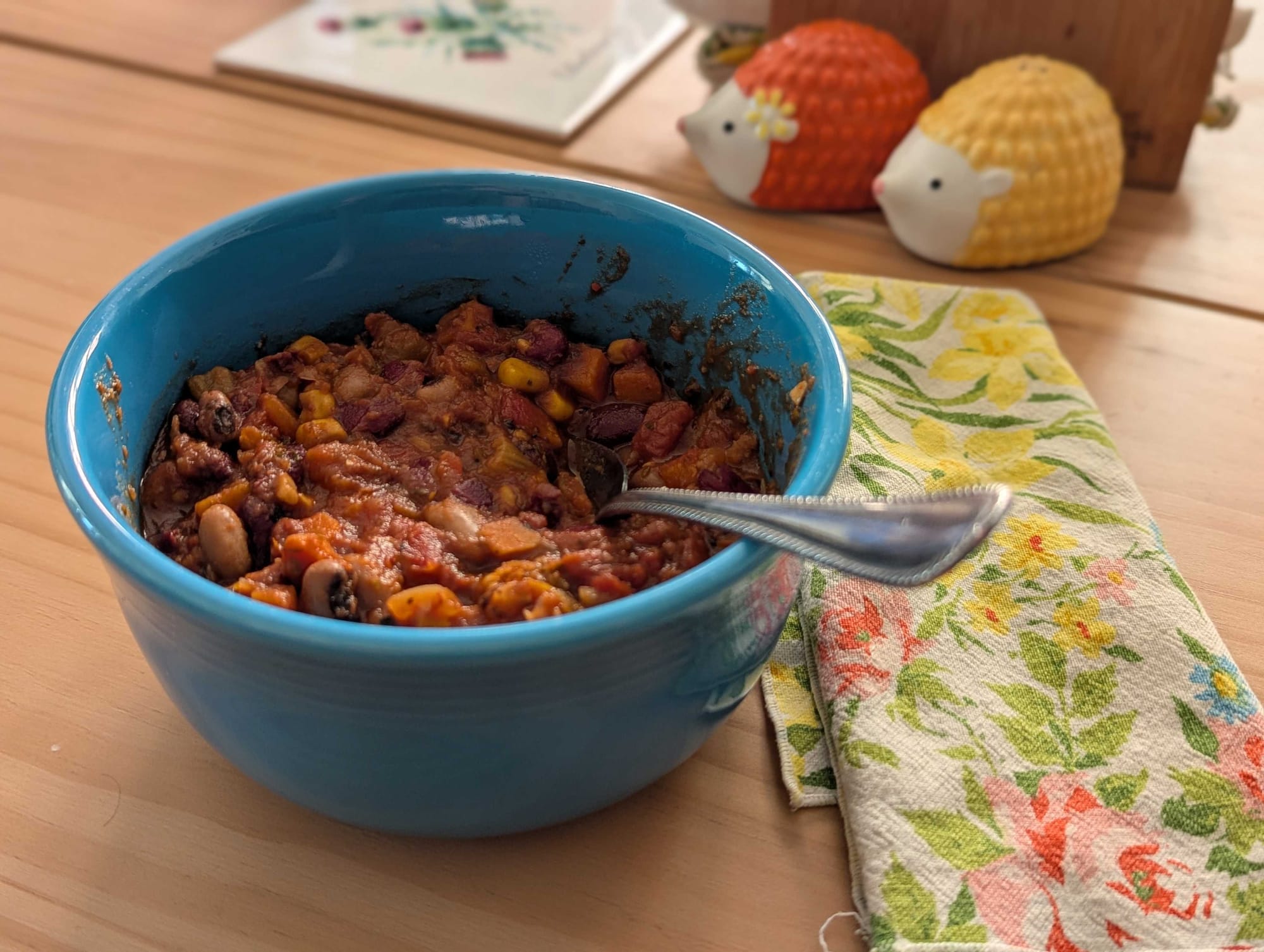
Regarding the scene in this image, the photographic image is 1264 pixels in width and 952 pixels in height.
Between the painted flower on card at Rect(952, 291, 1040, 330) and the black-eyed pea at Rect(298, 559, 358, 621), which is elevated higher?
the black-eyed pea at Rect(298, 559, 358, 621)

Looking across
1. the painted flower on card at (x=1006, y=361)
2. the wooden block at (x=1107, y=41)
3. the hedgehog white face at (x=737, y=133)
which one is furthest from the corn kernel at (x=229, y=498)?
the wooden block at (x=1107, y=41)

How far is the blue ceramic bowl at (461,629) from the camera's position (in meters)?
0.57

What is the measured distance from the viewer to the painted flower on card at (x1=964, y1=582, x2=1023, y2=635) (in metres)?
0.84

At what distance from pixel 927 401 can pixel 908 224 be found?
29 cm

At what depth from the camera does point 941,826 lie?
2.34 ft

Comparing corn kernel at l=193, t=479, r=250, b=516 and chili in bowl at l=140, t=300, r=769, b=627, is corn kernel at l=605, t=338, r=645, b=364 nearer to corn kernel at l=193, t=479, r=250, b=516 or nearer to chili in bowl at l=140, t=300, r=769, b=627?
chili in bowl at l=140, t=300, r=769, b=627

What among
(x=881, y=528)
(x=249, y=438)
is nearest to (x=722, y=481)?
(x=881, y=528)

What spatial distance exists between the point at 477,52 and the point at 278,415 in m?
0.96

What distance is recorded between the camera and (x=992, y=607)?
859 millimetres

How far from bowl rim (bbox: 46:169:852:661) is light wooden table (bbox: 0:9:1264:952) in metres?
0.17

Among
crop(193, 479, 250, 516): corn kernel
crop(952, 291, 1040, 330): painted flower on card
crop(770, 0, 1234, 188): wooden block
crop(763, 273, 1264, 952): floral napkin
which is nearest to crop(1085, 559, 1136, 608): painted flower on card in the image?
crop(763, 273, 1264, 952): floral napkin

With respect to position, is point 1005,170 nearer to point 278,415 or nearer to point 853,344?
point 853,344

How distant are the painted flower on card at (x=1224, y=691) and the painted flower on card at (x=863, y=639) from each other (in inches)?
7.1

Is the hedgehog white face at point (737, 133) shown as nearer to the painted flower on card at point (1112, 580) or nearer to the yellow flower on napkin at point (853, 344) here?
the yellow flower on napkin at point (853, 344)
